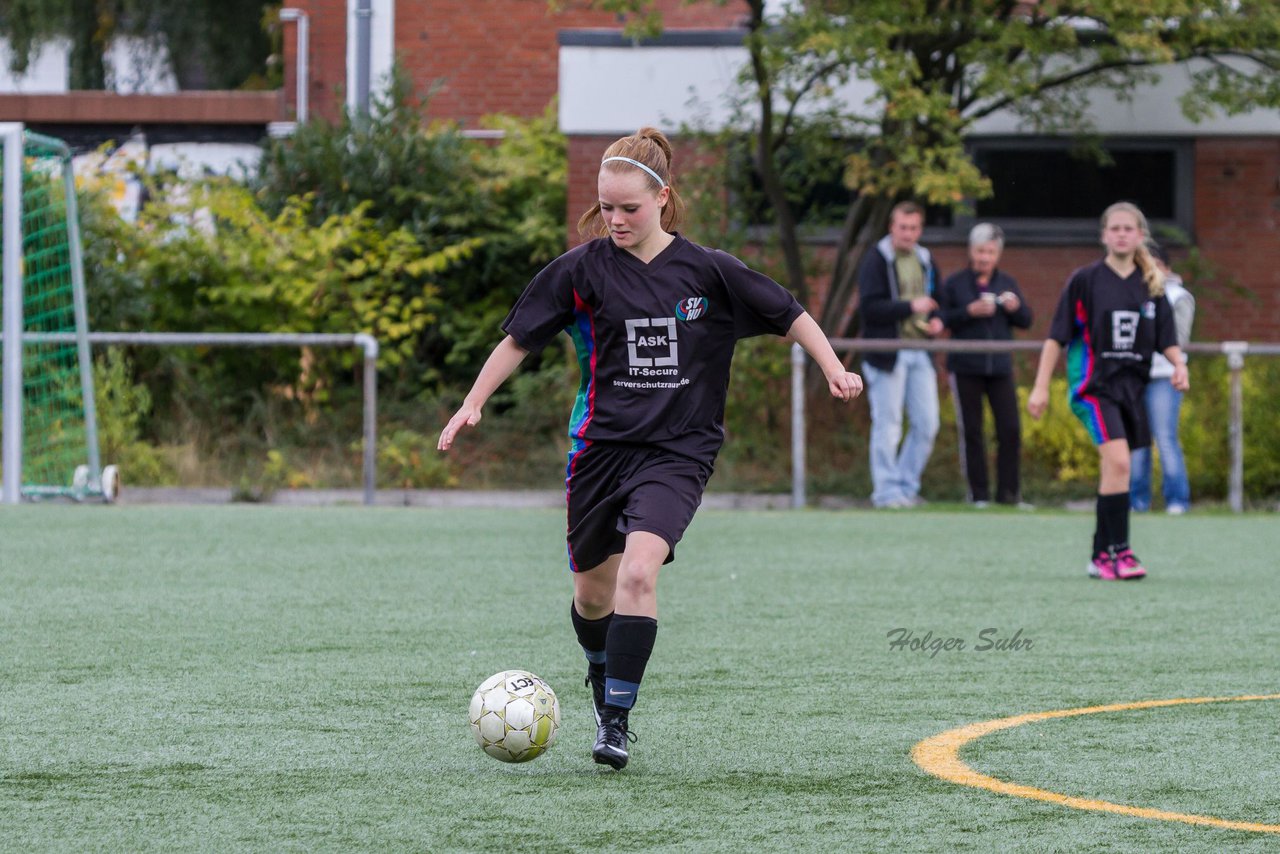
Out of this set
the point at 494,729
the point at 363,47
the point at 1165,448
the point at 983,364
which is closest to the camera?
the point at 494,729

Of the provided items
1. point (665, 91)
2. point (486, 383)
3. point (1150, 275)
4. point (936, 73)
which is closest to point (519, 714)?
point (486, 383)

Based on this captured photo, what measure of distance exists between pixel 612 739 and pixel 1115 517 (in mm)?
5252

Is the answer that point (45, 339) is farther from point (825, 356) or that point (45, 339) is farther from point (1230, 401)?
point (825, 356)

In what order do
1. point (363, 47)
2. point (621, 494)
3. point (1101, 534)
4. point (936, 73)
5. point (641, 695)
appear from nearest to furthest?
point (621, 494) < point (641, 695) < point (1101, 534) < point (936, 73) < point (363, 47)

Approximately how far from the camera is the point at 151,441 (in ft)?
52.5

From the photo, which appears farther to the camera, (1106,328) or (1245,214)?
(1245,214)

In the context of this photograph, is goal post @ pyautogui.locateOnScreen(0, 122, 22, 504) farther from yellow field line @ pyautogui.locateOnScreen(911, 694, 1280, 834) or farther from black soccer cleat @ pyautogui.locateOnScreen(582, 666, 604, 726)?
yellow field line @ pyautogui.locateOnScreen(911, 694, 1280, 834)

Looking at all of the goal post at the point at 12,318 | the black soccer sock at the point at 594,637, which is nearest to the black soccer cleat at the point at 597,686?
the black soccer sock at the point at 594,637

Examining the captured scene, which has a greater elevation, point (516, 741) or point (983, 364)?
point (983, 364)

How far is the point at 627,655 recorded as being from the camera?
494 centimetres

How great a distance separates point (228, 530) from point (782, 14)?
6.84 metres

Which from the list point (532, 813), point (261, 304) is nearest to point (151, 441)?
Result: point (261, 304)

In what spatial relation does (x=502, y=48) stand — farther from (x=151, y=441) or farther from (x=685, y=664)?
(x=685, y=664)

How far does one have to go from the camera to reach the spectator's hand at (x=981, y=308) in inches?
560
